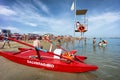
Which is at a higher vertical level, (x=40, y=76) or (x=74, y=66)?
(x=74, y=66)

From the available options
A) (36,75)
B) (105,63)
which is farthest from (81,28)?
(36,75)

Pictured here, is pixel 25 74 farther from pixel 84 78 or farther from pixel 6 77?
pixel 84 78

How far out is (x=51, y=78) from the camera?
17.7ft

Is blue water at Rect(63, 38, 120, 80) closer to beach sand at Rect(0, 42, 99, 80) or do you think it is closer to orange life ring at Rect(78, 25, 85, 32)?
beach sand at Rect(0, 42, 99, 80)

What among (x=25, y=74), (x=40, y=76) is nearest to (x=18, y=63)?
(x=25, y=74)

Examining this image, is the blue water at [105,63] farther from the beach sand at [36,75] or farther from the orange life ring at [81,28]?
the orange life ring at [81,28]

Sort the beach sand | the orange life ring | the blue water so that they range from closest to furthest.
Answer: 1. the beach sand
2. the blue water
3. the orange life ring

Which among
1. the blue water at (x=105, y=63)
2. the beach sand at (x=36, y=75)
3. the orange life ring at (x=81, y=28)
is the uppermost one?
the orange life ring at (x=81, y=28)

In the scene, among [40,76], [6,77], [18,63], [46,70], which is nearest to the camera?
[6,77]

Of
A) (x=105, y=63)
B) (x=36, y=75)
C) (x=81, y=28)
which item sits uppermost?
(x=81, y=28)

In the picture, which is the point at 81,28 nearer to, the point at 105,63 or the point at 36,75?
the point at 105,63

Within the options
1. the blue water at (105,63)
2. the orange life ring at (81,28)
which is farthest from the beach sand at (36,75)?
the orange life ring at (81,28)

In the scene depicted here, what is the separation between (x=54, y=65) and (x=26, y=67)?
1.96 m

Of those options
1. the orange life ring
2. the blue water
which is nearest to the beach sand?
the blue water
